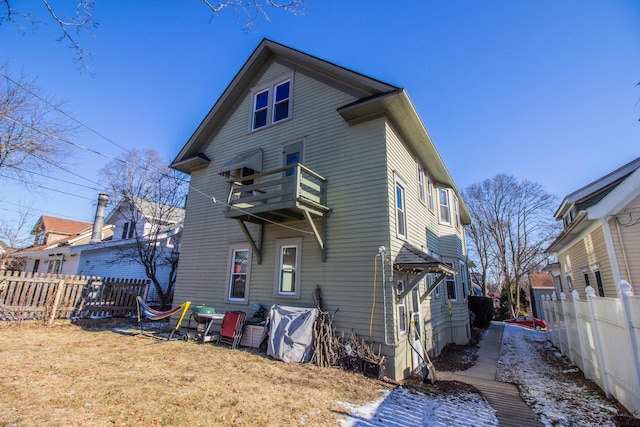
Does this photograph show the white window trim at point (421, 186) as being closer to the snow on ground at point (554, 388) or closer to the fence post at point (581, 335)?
the fence post at point (581, 335)

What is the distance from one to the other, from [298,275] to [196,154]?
771 centimetres

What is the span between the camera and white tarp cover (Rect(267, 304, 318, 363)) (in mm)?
7625

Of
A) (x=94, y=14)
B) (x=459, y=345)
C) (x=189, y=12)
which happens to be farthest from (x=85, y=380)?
(x=459, y=345)

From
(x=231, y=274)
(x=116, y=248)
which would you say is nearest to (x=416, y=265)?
(x=231, y=274)

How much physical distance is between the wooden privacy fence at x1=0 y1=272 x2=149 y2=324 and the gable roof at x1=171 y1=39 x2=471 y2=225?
6243 millimetres

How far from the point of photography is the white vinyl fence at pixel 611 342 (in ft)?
16.0

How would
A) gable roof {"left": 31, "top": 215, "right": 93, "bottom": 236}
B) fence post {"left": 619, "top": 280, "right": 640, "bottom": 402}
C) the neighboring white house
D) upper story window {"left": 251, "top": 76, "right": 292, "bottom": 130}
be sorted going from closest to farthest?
1. fence post {"left": 619, "top": 280, "right": 640, "bottom": 402}
2. upper story window {"left": 251, "top": 76, "right": 292, "bottom": 130}
3. the neighboring white house
4. gable roof {"left": 31, "top": 215, "right": 93, "bottom": 236}

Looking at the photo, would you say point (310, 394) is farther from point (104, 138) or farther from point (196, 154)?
point (196, 154)

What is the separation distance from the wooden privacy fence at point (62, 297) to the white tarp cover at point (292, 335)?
921 cm

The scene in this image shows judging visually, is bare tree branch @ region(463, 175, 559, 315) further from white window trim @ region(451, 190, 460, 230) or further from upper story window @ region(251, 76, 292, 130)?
upper story window @ region(251, 76, 292, 130)

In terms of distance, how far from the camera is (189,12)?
563cm

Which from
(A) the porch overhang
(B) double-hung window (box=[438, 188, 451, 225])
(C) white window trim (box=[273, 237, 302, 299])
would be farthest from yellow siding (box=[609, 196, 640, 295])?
(C) white window trim (box=[273, 237, 302, 299])

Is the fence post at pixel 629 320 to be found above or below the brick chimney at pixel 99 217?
below

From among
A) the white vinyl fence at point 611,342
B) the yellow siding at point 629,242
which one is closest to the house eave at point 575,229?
the yellow siding at point 629,242
